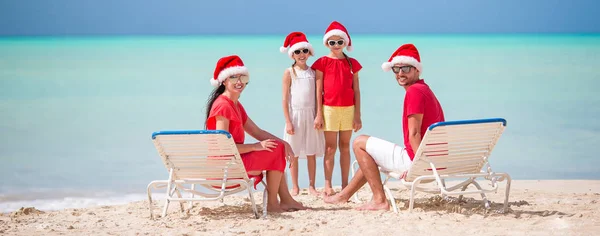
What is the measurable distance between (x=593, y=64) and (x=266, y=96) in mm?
13615

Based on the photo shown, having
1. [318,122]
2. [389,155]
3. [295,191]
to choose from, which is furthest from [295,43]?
[389,155]

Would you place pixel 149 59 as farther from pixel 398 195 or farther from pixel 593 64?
pixel 398 195

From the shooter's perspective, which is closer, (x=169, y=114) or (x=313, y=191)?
(x=313, y=191)

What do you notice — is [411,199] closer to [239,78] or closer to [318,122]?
[239,78]

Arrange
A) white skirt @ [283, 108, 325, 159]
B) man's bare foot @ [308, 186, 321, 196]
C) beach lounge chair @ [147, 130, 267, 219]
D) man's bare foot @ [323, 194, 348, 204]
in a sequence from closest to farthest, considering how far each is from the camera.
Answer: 1. beach lounge chair @ [147, 130, 267, 219]
2. man's bare foot @ [323, 194, 348, 204]
3. man's bare foot @ [308, 186, 321, 196]
4. white skirt @ [283, 108, 325, 159]

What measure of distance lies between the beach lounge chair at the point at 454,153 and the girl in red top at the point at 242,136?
2.58 ft

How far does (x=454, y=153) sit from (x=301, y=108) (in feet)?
6.27

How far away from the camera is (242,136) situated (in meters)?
5.65

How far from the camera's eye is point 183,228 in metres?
5.23

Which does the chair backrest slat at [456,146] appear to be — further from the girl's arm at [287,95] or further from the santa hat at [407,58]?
the girl's arm at [287,95]

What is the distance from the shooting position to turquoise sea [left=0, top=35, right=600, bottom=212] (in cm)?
848

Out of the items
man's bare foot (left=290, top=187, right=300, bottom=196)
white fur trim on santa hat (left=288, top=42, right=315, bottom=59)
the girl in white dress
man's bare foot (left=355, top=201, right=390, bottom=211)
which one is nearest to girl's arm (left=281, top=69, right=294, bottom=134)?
the girl in white dress

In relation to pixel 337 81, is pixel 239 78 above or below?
below

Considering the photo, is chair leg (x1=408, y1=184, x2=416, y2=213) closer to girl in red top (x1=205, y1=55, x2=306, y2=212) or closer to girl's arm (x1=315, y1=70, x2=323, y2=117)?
girl in red top (x1=205, y1=55, x2=306, y2=212)
